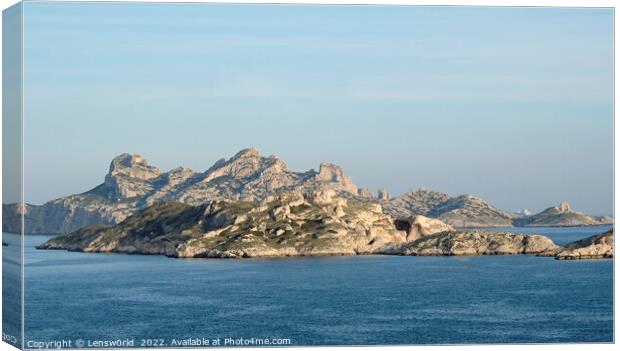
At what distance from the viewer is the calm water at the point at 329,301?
84.9m

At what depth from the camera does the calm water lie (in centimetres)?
8494

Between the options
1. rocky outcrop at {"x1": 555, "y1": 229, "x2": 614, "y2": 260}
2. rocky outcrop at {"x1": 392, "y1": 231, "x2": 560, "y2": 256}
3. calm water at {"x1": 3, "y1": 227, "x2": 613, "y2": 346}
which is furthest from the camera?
rocky outcrop at {"x1": 392, "y1": 231, "x2": 560, "y2": 256}

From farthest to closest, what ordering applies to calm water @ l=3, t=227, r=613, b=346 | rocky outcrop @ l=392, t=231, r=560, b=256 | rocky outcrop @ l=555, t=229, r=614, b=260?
rocky outcrop @ l=392, t=231, r=560, b=256 → rocky outcrop @ l=555, t=229, r=614, b=260 → calm water @ l=3, t=227, r=613, b=346

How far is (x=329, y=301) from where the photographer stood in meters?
110

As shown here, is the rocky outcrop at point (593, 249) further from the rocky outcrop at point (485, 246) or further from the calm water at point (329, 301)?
the rocky outcrop at point (485, 246)

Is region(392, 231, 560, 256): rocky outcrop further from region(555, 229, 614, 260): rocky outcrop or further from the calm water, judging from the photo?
the calm water

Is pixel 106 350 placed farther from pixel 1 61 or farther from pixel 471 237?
pixel 471 237

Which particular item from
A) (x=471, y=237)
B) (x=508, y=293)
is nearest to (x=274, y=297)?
(x=508, y=293)

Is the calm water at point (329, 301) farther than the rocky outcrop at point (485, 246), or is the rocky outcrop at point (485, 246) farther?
the rocky outcrop at point (485, 246)

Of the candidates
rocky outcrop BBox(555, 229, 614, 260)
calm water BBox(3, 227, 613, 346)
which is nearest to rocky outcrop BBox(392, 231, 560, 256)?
rocky outcrop BBox(555, 229, 614, 260)

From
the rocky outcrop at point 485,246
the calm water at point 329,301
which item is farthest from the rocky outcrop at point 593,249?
the rocky outcrop at point 485,246

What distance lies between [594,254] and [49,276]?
66752 millimetres

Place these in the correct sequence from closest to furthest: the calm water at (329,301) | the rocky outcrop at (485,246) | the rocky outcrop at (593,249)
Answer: the calm water at (329,301) → the rocky outcrop at (593,249) → the rocky outcrop at (485,246)

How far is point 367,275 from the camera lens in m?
146
